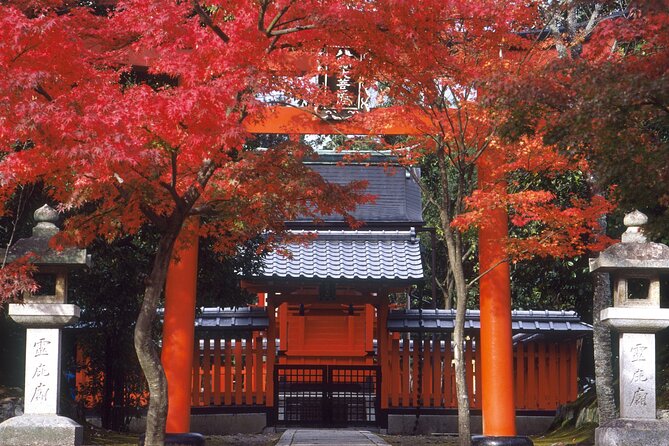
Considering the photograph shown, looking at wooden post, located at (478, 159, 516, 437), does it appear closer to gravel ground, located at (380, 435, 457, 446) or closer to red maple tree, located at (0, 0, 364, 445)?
gravel ground, located at (380, 435, 457, 446)

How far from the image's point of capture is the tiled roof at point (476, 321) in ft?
57.7

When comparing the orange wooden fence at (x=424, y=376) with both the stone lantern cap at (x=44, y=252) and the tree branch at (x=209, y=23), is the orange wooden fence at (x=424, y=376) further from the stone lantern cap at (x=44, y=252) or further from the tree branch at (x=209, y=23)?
the tree branch at (x=209, y=23)

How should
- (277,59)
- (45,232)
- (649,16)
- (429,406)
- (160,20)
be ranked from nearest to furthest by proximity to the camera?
(649,16), (160,20), (277,59), (45,232), (429,406)

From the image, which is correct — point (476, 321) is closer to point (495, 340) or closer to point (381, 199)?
point (381, 199)

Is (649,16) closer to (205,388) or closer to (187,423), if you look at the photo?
(187,423)

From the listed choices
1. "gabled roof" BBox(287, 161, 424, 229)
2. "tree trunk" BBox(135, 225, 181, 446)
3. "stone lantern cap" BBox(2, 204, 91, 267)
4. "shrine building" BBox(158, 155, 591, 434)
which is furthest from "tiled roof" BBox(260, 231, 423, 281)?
"tree trunk" BBox(135, 225, 181, 446)

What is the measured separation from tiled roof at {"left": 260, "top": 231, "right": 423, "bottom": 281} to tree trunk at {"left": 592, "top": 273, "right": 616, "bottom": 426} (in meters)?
3.41

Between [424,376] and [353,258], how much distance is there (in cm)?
276

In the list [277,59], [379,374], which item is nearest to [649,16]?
[277,59]

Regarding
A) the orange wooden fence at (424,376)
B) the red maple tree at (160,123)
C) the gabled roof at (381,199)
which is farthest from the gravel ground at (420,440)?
the red maple tree at (160,123)

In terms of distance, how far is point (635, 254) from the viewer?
10.3 meters

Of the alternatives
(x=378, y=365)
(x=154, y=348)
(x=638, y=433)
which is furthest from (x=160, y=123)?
(x=378, y=365)

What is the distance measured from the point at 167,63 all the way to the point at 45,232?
2.49 meters

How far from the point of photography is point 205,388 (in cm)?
1745
